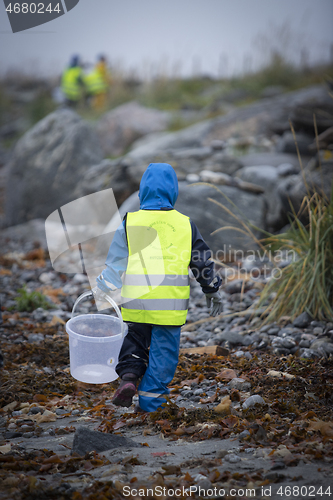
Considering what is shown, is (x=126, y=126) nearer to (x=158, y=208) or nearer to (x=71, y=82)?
(x=71, y=82)

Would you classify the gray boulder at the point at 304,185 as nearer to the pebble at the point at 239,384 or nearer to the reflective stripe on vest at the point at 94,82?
the pebble at the point at 239,384

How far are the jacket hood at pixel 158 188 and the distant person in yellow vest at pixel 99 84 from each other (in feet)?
42.4

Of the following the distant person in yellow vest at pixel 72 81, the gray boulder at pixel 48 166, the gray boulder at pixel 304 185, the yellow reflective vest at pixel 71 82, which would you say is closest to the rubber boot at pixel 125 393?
the gray boulder at pixel 304 185

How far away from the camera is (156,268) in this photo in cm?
282

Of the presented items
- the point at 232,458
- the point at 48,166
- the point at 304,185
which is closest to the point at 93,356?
the point at 232,458

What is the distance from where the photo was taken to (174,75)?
1633cm

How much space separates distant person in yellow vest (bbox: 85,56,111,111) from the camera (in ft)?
49.2

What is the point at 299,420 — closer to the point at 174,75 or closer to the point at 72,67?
the point at 72,67

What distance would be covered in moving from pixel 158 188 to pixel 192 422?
58.0 inches

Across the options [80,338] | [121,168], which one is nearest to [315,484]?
[80,338]

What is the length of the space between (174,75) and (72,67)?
4.36m

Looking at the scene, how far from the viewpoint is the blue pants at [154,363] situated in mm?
2859

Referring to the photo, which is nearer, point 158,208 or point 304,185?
point 158,208

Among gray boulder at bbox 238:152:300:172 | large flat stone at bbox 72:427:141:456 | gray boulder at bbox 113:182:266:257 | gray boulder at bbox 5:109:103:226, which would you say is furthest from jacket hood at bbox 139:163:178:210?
gray boulder at bbox 5:109:103:226
